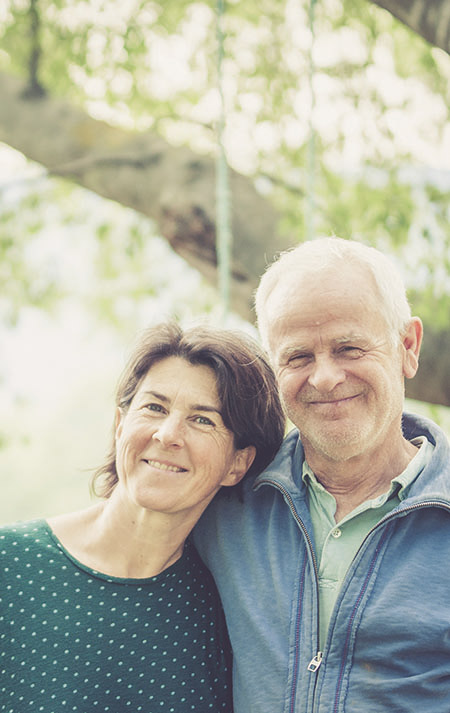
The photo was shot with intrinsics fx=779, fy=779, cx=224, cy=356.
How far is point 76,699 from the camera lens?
165 centimetres

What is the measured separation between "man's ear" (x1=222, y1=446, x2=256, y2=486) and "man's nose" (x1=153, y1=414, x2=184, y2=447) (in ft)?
0.67

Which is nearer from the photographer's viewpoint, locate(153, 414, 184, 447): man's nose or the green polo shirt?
the green polo shirt

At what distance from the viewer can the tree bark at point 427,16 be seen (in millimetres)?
2020

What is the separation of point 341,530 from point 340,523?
18 mm

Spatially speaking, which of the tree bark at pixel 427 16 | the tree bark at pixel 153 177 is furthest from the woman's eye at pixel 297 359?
the tree bark at pixel 153 177

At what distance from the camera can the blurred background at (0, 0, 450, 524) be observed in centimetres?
287

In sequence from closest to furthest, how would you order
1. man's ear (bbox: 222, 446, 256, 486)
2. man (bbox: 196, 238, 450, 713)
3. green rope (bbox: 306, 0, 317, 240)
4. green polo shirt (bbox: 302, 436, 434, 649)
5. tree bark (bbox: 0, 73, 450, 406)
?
man (bbox: 196, 238, 450, 713), green polo shirt (bbox: 302, 436, 434, 649), man's ear (bbox: 222, 446, 256, 486), green rope (bbox: 306, 0, 317, 240), tree bark (bbox: 0, 73, 450, 406)

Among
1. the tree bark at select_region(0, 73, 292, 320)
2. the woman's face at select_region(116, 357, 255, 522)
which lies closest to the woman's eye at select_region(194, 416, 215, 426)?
the woman's face at select_region(116, 357, 255, 522)

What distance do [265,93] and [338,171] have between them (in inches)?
21.8

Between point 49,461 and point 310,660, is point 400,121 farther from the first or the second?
point 49,461

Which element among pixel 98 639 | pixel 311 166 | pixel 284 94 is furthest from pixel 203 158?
pixel 98 639

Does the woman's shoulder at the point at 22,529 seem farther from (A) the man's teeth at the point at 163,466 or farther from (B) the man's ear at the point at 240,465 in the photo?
(B) the man's ear at the point at 240,465

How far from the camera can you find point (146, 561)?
5.98ft

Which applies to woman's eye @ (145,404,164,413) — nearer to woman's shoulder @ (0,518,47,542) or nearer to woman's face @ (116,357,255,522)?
woman's face @ (116,357,255,522)
